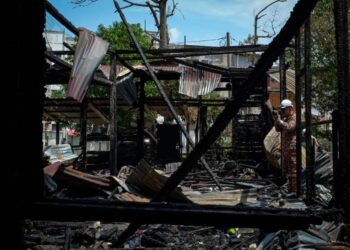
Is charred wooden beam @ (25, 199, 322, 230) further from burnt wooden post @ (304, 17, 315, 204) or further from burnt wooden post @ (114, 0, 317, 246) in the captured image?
burnt wooden post @ (304, 17, 315, 204)

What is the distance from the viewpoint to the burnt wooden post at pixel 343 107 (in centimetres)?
242

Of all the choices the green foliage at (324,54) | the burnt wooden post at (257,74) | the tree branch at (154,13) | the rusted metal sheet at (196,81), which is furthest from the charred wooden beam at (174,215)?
the tree branch at (154,13)

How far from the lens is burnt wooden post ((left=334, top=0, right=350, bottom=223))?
2423 millimetres

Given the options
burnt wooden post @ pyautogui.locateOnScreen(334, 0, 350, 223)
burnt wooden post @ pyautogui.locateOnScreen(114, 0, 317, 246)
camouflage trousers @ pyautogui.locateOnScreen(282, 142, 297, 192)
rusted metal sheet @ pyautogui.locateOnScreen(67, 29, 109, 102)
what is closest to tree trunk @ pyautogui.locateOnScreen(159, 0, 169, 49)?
rusted metal sheet @ pyautogui.locateOnScreen(67, 29, 109, 102)

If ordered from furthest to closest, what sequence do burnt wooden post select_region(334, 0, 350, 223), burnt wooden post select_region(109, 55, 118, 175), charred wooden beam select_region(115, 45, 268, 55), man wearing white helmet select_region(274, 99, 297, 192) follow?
charred wooden beam select_region(115, 45, 268, 55) < burnt wooden post select_region(109, 55, 118, 175) < man wearing white helmet select_region(274, 99, 297, 192) < burnt wooden post select_region(334, 0, 350, 223)

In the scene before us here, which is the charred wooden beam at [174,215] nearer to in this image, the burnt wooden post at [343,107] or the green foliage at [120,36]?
the burnt wooden post at [343,107]

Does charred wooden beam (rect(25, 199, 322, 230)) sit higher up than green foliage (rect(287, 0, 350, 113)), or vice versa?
green foliage (rect(287, 0, 350, 113))

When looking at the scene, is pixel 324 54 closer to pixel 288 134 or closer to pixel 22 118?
pixel 288 134

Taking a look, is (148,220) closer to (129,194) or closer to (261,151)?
(129,194)

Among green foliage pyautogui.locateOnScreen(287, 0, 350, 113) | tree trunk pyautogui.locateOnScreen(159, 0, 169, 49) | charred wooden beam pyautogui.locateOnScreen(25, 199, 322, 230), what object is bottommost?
charred wooden beam pyautogui.locateOnScreen(25, 199, 322, 230)

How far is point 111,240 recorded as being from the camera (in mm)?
5230

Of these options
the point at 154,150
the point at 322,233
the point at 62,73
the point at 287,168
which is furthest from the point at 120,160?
the point at 322,233

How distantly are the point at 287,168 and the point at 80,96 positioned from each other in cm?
509

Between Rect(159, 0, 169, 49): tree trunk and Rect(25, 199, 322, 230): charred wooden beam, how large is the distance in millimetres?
23129
